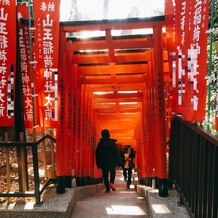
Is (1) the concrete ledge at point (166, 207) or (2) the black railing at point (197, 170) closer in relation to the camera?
(2) the black railing at point (197, 170)

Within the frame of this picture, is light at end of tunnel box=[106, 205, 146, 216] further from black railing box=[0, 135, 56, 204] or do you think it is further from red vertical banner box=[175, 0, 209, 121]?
red vertical banner box=[175, 0, 209, 121]

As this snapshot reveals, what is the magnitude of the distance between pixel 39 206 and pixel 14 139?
1.26 meters

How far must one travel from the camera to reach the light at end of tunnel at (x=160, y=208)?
200 inches

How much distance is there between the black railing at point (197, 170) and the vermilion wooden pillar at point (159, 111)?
2.25 ft

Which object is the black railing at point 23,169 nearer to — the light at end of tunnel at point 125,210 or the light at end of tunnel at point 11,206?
the light at end of tunnel at point 11,206

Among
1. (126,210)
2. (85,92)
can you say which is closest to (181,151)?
(126,210)

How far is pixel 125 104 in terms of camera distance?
53.4 feet

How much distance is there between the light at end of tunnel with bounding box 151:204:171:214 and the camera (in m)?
5.08

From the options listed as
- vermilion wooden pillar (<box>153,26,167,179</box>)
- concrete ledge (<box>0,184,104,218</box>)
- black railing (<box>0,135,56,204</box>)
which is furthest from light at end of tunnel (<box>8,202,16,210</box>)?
vermilion wooden pillar (<box>153,26,167,179</box>)

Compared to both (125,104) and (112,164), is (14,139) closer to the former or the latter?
(112,164)

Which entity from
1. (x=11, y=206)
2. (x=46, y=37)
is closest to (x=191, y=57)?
(x=46, y=37)

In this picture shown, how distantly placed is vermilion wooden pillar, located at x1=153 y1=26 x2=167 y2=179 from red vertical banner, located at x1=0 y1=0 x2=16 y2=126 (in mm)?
2706

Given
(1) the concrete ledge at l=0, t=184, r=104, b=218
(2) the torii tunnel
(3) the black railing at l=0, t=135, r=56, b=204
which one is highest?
(2) the torii tunnel

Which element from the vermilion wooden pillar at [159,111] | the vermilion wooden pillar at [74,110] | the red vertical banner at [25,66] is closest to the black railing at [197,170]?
the vermilion wooden pillar at [159,111]
